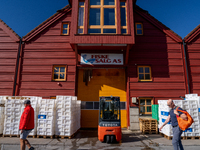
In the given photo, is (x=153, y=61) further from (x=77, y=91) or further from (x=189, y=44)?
(x=77, y=91)

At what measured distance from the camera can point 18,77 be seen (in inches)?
536

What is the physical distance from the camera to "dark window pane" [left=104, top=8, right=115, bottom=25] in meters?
12.4

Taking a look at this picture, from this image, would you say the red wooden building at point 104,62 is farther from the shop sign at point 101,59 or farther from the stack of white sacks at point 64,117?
the stack of white sacks at point 64,117

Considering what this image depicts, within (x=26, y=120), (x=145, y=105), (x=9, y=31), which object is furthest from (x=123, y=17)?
(x=9, y=31)

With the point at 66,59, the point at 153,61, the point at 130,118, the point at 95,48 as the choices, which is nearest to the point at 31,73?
the point at 66,59

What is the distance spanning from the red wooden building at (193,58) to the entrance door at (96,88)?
6176mm

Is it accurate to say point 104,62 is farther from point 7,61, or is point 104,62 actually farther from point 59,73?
point 7,61

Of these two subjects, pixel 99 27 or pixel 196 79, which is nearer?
pixel 99 27

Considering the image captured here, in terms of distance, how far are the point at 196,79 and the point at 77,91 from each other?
11.2 meters

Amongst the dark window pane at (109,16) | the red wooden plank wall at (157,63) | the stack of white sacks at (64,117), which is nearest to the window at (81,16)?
the dark window pane at (109,16)

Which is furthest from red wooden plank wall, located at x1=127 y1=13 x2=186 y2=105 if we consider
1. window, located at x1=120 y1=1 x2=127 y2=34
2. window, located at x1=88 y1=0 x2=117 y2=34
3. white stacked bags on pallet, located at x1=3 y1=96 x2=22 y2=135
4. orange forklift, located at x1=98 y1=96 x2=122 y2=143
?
white stacked bags on pallet, located at x1=3 y1=96 x2=22 y2=135

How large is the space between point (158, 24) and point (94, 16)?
647cm

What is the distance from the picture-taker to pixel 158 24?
47.1ft

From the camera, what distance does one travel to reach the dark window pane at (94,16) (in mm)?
12445
